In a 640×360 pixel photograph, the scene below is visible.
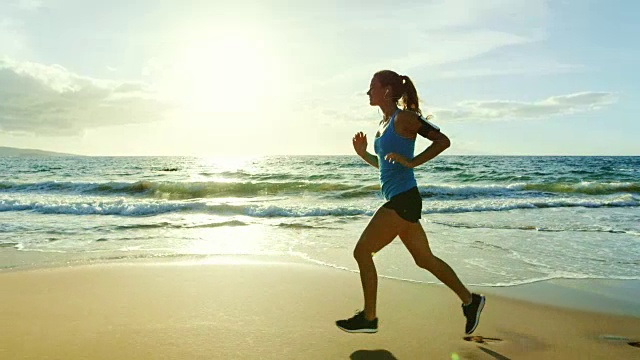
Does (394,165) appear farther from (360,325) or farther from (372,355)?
(372,355)

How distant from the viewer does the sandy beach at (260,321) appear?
3.65 m

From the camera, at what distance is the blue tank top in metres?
3.68

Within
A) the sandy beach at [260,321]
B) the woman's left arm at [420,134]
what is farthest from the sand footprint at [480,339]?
the woman's left arm at [420,134]

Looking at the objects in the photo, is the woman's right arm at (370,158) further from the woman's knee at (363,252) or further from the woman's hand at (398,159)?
the woman's knee at (363,252)

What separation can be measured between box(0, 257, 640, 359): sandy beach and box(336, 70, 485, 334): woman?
11.9 inches

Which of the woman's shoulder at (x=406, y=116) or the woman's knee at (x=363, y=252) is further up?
the woman's shoulder at (x=406, y=116)

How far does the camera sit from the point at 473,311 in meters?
3.87

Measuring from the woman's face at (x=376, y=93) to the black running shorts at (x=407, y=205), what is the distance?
0.71 metres

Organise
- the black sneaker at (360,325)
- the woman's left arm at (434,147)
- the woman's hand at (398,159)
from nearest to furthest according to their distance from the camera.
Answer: the woman's left arm at (434,147) → the woman's hand at (398,159) → the black sneaker at (360,325)

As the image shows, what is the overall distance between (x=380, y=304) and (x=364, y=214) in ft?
31.6

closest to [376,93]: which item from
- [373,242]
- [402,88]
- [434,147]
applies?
[402,88]

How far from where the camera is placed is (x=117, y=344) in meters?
3.69

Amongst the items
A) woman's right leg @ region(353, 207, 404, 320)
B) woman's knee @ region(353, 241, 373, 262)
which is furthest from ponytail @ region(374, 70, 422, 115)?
woman's knee @ region(353, 241, 373, 262)

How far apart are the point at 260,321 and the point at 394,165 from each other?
1744 mm
